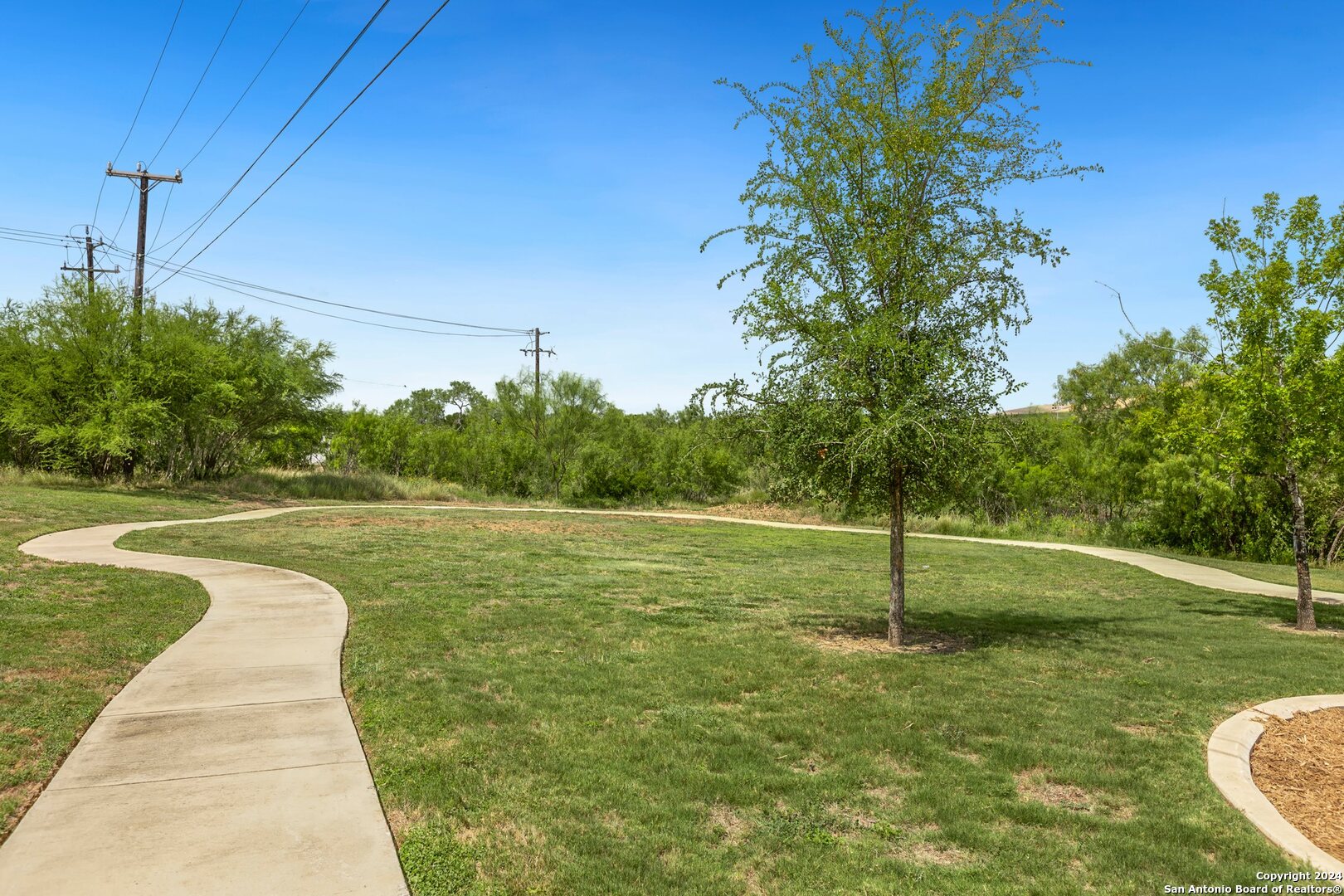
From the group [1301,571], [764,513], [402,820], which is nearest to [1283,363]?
[1301,571]

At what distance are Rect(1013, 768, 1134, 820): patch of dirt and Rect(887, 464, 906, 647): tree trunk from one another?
3.76m

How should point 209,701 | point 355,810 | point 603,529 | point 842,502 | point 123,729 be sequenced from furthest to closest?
point 603,529, point 842,502, point 209,701, point 123,729, point 355,810

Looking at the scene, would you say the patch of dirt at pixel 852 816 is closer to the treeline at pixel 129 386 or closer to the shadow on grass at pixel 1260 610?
the shadow on grass at pixel 1260 610

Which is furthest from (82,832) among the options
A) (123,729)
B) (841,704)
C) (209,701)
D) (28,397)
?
(28,397)

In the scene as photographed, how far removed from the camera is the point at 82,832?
3.80m

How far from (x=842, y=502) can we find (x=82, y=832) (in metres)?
7.26

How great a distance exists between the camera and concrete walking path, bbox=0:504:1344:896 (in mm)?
3479

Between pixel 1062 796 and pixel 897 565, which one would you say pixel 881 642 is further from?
pixel 1062 796

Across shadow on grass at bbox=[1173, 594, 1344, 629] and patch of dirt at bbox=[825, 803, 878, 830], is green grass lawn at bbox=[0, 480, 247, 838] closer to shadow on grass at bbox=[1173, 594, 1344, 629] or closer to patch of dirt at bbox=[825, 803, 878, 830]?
patch of dirt at bbox=[825, 803, 878, 830]

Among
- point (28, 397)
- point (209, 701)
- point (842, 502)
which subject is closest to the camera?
point (209, 701)

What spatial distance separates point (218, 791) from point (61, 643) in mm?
3816

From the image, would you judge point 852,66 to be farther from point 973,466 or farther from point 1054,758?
point 1054,758

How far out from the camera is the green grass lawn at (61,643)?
4.72m

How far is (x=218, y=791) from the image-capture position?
4.30 m
